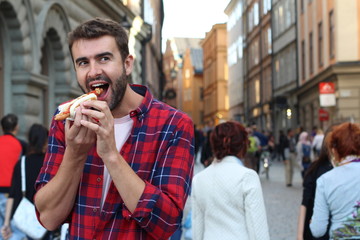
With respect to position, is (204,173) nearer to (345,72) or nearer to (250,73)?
(345,72)

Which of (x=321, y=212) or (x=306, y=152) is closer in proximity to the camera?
(x=321, y=212)

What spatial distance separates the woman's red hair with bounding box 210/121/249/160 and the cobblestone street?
5.35 metres

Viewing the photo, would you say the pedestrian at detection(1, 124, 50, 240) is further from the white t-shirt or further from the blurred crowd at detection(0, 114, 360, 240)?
the white t-shirt

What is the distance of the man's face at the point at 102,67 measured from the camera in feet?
8.28

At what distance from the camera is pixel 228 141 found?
17.8ft

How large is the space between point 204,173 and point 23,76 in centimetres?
765

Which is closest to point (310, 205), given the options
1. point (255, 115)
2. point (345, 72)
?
point (345, 72)

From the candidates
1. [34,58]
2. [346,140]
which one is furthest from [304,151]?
[346,140]

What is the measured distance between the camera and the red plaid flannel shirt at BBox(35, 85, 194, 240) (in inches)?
101

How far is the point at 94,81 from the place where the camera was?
2.52 metres

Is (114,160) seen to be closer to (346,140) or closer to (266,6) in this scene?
(346,140)

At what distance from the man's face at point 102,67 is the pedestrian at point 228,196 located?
8.30 ft

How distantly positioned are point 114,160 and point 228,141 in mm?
3025

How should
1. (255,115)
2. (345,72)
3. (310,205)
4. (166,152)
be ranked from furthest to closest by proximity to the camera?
(255,115), (345,72), (310,205), (166,152)
